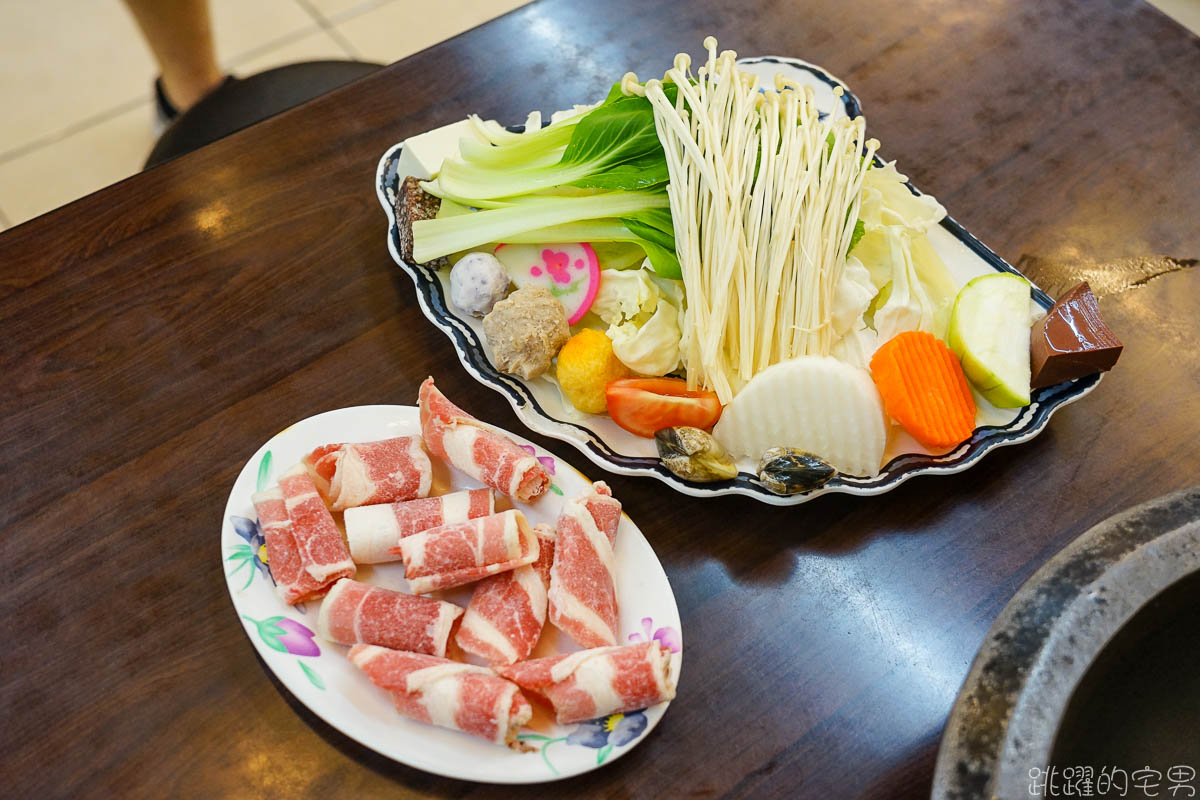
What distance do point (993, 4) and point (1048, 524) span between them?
58.1 inches

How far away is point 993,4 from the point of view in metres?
2.31

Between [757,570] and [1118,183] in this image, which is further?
[1118,183]

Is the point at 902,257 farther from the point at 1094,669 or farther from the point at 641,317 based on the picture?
the point at 1094,669

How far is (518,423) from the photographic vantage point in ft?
5.14

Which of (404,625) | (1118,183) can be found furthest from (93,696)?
(1118,183)

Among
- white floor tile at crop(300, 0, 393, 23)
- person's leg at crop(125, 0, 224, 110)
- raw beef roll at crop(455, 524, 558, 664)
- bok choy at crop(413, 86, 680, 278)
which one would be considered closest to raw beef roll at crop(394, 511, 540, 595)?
raw beef roll at crop(455, 524, 558, 664)

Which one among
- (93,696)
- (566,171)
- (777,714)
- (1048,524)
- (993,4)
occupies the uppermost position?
(566,171)

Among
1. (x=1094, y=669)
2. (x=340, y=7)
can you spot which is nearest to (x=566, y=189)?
(x=1094, y=669)

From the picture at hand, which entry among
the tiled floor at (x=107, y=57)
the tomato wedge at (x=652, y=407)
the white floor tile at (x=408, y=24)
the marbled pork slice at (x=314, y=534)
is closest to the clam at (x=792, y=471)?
the tomato wedge at (x=652, y=407)

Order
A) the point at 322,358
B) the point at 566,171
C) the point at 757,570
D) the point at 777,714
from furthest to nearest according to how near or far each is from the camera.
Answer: the point at 566,171
the point at 322,358
the point at 757,570
the point at 777,714

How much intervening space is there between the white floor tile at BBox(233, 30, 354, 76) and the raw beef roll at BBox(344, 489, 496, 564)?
2.70 metres

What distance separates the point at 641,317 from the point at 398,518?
1.85 ft

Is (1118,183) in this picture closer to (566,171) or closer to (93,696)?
(566,171)

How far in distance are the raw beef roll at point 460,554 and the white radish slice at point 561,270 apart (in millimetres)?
469
